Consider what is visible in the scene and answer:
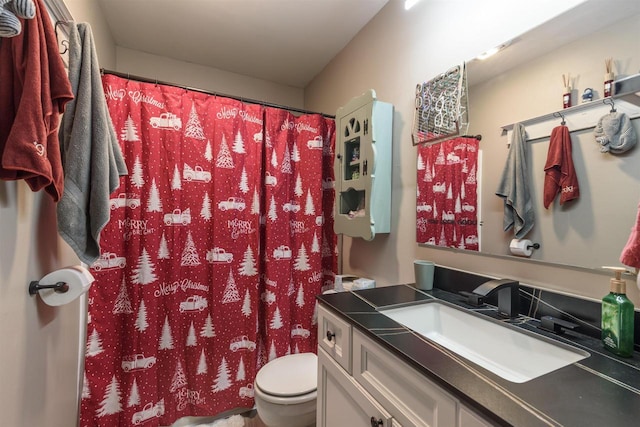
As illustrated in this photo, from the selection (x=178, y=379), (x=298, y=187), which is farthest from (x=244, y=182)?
(x=178, y=379)

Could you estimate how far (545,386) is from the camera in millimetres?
566

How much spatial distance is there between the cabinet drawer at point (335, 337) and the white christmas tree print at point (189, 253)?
3.04 ft

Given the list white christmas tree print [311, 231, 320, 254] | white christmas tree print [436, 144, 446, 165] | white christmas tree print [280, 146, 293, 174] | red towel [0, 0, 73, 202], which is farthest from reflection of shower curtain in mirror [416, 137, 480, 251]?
red towel [0, 0, 73, 202]

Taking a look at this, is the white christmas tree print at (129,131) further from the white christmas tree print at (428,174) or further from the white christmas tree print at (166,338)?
the white christmas tree print at (428,174)

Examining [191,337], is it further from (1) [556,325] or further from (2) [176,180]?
(1) [556,325]

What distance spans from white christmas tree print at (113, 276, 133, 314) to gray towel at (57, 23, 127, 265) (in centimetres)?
68

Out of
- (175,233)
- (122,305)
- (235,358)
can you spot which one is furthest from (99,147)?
(235,358)

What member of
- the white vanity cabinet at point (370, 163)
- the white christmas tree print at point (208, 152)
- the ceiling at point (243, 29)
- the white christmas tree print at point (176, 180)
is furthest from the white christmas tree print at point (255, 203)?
the ceiling at point (243, 29)

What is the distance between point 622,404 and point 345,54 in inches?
88.3

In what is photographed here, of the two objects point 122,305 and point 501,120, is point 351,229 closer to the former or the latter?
point 501,120

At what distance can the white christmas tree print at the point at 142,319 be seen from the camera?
153 cm

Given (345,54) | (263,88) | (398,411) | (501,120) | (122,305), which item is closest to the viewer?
(398,411)

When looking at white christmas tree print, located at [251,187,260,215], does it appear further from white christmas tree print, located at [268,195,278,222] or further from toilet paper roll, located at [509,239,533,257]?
toilet paper roll, located at [509,239,533,257]

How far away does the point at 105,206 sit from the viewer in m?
0.96
